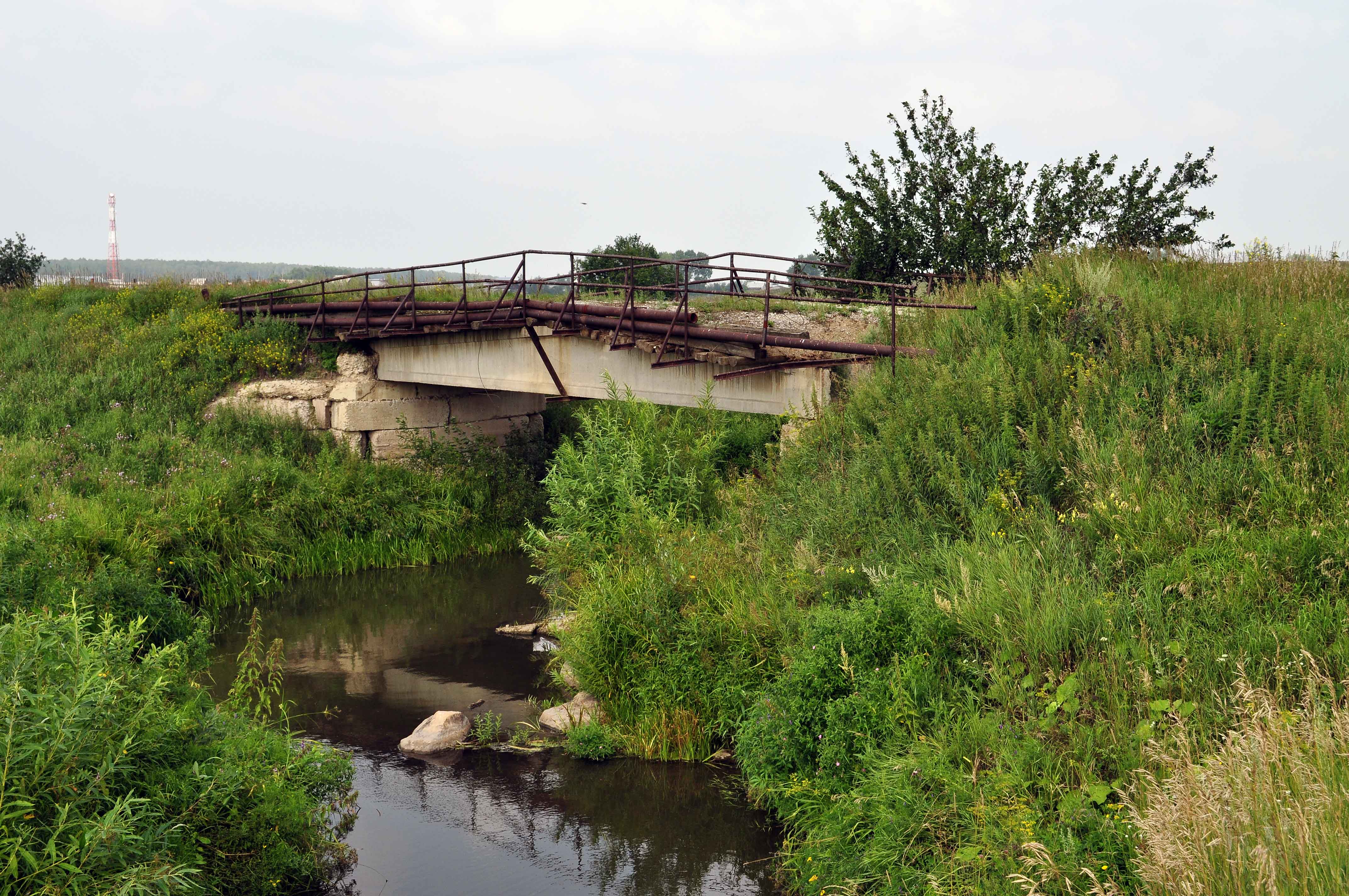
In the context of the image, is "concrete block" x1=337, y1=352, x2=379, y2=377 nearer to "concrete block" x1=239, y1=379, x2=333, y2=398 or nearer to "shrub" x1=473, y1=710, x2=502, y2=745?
"concrete block" x1=239, y1=379, x2=333, y2=398

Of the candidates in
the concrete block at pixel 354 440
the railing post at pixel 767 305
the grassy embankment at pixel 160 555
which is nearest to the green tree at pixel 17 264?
the grassy embankment at pixel 160 555

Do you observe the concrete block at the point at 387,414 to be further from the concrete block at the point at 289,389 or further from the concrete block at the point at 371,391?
the concrete block at the point at 289,389

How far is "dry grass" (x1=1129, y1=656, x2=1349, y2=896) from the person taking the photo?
13.2 feet

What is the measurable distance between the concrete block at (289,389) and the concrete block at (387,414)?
55cm

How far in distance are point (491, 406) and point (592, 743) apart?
1464 centimetres

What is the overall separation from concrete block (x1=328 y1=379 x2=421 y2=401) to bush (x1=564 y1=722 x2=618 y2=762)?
14.1 m

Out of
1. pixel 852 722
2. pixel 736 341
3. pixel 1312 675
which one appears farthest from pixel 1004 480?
pixel 736 341

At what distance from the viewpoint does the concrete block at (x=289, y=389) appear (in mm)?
22578

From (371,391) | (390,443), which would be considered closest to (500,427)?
(390,443)

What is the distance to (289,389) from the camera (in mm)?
22734

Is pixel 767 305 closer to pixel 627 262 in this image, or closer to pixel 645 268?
pixel 645 268

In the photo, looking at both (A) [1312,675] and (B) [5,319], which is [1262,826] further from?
(B) [5,319]

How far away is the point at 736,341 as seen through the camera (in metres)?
14.6

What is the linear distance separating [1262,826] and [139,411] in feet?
72.5
